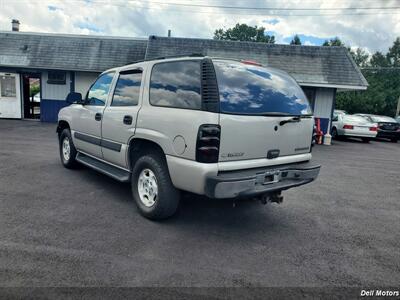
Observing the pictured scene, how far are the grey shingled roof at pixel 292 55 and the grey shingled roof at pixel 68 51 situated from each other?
1.65 metres

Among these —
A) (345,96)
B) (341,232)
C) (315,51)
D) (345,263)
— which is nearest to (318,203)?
(341,232)

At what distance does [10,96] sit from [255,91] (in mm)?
16772

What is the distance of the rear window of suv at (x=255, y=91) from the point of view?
328 centimetres

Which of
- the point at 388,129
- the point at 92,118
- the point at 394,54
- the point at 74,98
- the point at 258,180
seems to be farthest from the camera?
the point at 394,54

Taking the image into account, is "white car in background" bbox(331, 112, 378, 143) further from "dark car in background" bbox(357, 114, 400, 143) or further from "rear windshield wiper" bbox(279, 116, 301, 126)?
"rear windshield wiper" bbox(279, 116, 301, 126)

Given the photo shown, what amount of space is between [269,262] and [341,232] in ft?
4.77

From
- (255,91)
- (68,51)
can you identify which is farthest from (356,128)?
(68,51)

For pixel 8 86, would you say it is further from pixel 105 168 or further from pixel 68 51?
pixel 105 168

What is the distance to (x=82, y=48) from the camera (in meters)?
16.1

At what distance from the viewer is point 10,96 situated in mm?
15953

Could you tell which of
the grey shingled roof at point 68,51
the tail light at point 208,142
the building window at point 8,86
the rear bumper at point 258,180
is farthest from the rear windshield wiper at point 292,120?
the building window at point 8,86

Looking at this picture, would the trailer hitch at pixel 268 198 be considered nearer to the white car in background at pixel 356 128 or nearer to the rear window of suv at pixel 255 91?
the rear window of suv at pixel 255 91

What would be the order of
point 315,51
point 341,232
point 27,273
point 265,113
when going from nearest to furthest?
point 27,273
point 265,113
point 341,232
point 315,51

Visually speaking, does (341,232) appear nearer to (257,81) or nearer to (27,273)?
(257,81)
